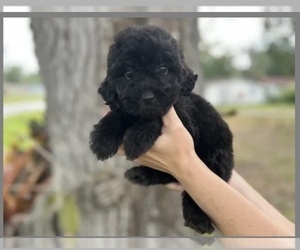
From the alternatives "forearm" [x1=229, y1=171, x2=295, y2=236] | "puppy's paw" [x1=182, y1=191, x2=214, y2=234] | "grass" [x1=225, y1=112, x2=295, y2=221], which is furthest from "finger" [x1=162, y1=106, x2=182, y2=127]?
"grass" [x1=225, y1=112, x2=295, y2=221]

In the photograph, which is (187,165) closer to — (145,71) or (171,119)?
(171,119)

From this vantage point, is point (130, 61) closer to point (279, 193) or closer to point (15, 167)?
point (279, 193)

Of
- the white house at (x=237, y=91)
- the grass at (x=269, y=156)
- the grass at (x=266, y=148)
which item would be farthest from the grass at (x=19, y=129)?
the grass at (x=269, y=156)

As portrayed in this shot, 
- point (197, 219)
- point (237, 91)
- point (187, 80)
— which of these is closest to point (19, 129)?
point (237, 91)

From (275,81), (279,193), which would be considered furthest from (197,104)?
(275,81)

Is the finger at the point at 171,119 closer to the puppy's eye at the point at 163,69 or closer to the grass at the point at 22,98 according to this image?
the puppy's eye at the point at 163,69

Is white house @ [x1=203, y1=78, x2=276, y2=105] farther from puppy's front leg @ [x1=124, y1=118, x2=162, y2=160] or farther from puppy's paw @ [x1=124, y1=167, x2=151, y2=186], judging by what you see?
puppy's front leg @ [x1=124, y1=118, x2=162, y2=160]

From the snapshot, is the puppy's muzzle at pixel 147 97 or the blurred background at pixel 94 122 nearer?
the puppy's muzzle at pixel 147 97
